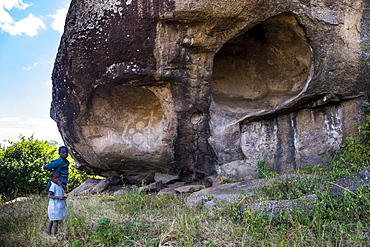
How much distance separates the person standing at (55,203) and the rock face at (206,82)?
78.5 inches

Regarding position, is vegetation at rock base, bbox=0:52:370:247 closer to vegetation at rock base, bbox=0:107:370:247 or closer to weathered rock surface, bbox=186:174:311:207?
vegetation at rock base, bbox=0:107:370:247

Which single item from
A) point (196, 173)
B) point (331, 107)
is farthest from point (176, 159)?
point (331, 107)

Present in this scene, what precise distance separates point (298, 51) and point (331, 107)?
1.12 metres

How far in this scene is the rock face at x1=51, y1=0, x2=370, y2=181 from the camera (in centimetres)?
441

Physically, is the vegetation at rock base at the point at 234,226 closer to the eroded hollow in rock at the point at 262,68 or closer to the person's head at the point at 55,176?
the person's head at the point at 55,176

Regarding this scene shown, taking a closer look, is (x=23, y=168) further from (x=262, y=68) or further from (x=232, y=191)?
(x=262, y=68)

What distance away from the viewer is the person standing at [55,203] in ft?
10.3

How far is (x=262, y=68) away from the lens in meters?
5.92

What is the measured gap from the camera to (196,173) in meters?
5.55

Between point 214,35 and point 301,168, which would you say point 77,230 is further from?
point 301,168

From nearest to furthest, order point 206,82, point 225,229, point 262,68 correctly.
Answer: point 225,229
point 206,82
point 262,68

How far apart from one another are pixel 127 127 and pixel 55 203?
8.96 feet

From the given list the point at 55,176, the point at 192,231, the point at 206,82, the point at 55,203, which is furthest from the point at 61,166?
the point at 206,82

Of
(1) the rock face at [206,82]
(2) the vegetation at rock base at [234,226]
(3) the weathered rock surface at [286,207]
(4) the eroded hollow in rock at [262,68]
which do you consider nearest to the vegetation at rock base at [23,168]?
(1) the rock face at [206,82]
